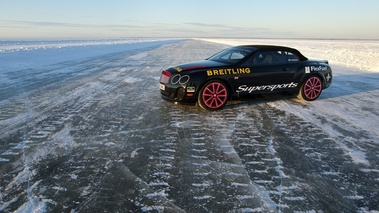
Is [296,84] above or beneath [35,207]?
above

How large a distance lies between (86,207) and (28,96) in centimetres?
570

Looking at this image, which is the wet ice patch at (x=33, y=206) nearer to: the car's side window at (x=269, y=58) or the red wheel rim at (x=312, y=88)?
the car's side window at (x=269, y=58)

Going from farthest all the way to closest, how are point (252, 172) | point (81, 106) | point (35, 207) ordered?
point (81, 106) → point (252, 172) → point (35, 207)

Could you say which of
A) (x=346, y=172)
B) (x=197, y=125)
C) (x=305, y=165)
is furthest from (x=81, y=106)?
(x=346, y=172)

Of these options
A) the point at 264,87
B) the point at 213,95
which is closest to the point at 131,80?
the point at 213,95

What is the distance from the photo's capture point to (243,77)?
6.43 metres

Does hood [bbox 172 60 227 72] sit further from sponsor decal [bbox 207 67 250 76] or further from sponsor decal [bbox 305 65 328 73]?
sponsor decal [bbox 305 65 328 73]

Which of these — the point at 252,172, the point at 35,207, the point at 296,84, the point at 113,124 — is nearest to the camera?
the point at 35,207

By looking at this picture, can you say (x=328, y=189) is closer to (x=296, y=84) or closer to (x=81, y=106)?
(x=296, y=84)

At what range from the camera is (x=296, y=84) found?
7.12m

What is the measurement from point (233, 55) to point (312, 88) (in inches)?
93.2

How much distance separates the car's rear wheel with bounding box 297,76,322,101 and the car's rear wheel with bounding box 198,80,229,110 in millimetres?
2315

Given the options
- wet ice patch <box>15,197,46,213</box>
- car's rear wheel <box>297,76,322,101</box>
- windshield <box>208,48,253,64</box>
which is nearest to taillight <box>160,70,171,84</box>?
windshield <box>208,48,253,64</box>

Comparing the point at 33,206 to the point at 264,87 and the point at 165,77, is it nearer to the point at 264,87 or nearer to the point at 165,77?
the point at 165,77
